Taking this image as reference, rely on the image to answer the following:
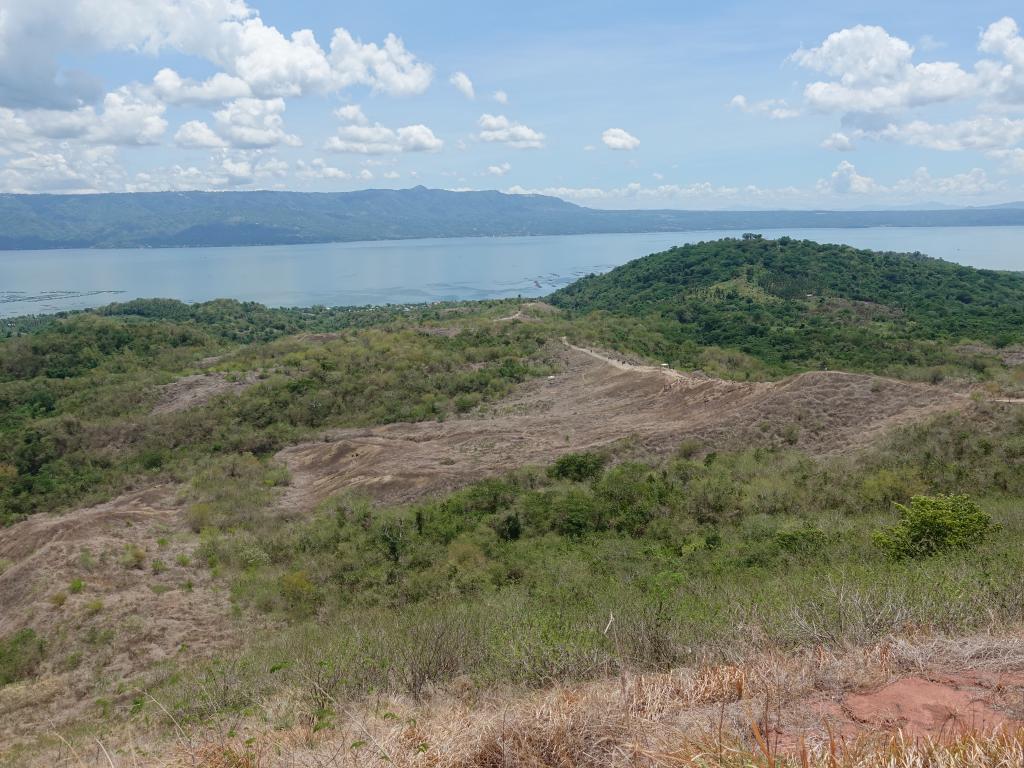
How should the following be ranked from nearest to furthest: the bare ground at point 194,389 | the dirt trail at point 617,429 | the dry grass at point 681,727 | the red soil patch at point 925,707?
the dry grass at point 681,727 → the red soil patch at point 925,707 → the dirt trail at point 617,429 → the bare ground at point 194,389

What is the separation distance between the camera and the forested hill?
37281mm

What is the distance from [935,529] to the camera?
10.6 m

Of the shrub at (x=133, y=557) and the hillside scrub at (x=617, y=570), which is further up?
the hillside scrub at (x=617, y=570)

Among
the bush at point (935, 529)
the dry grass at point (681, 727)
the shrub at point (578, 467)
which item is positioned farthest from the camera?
the shrub at point (578, 467)

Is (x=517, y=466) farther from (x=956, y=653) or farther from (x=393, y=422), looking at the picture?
(x=956, y=653)

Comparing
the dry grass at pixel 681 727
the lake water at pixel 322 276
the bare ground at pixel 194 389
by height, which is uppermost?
the lake water at pixel 322 276

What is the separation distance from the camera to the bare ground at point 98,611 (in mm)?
10422

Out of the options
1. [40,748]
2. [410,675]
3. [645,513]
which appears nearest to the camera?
[410,675]

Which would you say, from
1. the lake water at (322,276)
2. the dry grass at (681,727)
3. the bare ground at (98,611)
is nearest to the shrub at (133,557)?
the bare ground at (98,611)

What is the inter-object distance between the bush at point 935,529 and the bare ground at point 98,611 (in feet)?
37.8

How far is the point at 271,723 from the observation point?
5.99m

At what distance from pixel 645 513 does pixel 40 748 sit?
11066mm

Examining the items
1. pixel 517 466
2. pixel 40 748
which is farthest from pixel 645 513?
pixel 40 748

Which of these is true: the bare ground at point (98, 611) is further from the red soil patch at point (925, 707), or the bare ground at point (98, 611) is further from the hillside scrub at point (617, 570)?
the red soil patch at point (925, 707)
